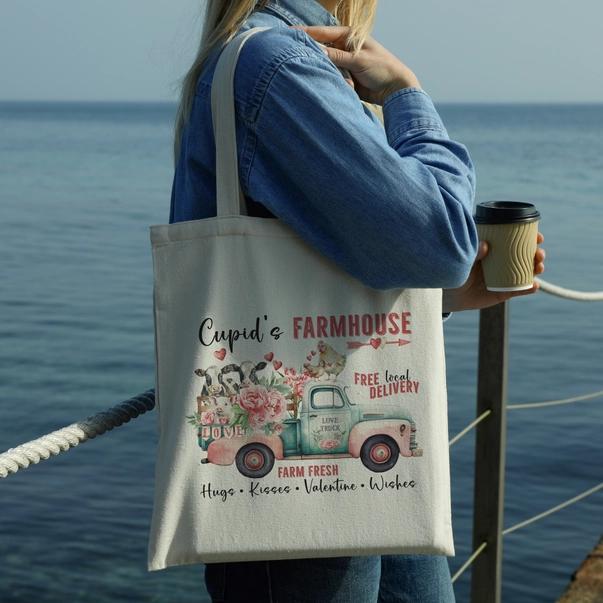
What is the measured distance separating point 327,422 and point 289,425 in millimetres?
49

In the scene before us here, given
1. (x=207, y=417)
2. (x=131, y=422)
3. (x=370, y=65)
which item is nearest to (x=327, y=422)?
(x=207, y=417)

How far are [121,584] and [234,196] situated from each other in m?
4.92

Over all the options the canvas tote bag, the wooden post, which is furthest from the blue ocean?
the canvas tote bag

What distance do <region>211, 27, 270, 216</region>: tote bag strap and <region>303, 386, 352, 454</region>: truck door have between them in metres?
0.25

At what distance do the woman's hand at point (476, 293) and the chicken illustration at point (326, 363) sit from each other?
37 centimetres

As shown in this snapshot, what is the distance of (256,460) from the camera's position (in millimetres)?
1325

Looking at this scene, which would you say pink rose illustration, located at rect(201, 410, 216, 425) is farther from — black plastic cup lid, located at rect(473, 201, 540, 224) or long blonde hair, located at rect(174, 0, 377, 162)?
black plastic cup lid, located at rect(473, 201, 540, 224)

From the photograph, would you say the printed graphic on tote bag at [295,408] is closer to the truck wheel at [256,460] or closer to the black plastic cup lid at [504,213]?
the truck wheel at [256,460]

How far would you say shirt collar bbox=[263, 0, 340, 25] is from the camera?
4.71 feet

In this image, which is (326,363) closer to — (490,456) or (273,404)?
(273,404)

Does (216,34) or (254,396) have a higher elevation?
(216,34)

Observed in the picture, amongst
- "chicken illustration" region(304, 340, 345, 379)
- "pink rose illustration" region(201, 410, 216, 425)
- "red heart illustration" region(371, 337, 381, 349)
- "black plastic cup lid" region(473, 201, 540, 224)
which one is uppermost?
"black plastic cup lid" region(473, 201, 540, 224)

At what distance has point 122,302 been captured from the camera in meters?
11.5

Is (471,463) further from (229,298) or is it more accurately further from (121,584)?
(229,298)
